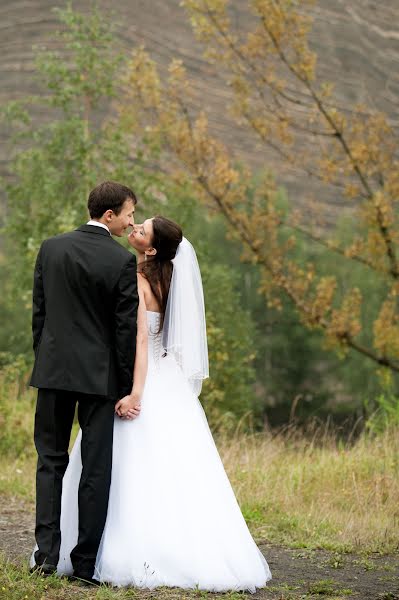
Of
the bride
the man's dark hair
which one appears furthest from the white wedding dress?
the man's dark hair

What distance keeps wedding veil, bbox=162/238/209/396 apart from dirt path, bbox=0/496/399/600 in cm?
109

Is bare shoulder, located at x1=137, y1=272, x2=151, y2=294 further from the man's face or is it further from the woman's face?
the man's face

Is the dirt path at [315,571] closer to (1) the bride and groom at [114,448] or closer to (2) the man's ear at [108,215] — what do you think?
(1) the bride and groom at [114,448]

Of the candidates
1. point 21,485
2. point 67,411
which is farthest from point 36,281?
point 21,485

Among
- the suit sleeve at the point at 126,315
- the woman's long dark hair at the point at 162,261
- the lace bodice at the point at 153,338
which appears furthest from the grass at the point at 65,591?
the woman's long dark hair at the point at 162,261

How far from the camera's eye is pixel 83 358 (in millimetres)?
4238

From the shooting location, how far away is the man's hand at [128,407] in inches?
175

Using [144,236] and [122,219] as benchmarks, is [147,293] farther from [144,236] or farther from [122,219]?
[122,219]

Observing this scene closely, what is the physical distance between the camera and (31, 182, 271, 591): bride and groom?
4.26 meters

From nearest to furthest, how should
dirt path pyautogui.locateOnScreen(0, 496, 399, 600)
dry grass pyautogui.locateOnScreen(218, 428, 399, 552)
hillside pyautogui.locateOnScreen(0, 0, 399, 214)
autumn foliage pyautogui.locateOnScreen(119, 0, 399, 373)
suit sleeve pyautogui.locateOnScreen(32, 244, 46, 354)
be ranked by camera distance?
1. suit sleeve pyautogui.locateOnScreen(32, 244, 46, 354)
2. dirt path pyautogui.locateOnScreen(0, 496, 399, 600)
3. dry grass pyautogui.locateOnScreen(218, 428, 399, 552)
4. autumn foliage pyautogui.locateOnScreen(119, 0, 399, 373)
5. hillside pyautogui.locateOnScreen(0, 0, 399, 214)

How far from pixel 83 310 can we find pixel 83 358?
21 cm

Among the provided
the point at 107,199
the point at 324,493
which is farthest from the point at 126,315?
the point at 324,493

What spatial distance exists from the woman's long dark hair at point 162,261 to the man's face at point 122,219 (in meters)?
0.31

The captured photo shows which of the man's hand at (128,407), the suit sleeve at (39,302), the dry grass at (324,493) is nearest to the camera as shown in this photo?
the suit sleeve at (39,302)
